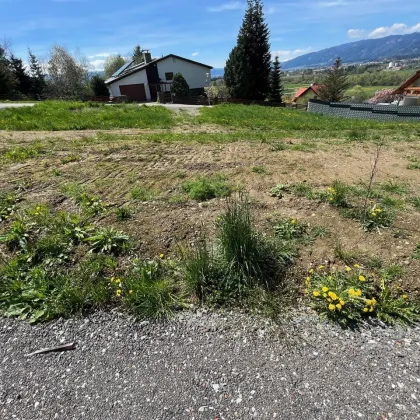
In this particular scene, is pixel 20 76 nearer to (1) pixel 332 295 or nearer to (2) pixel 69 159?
(2) pixel 69 159

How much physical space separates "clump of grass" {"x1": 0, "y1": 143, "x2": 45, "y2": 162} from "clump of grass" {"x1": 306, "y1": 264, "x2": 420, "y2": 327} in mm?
7356

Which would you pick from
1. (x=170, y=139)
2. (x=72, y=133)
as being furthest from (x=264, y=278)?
(x=72, y=133)

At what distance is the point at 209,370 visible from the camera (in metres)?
2.12

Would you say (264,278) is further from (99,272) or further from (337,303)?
(99,272)

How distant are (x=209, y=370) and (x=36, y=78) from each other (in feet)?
174

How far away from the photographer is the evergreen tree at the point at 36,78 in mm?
41497

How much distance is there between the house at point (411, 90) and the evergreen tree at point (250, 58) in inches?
641

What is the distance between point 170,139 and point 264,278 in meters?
7.54

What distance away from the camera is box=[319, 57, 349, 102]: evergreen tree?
38.9 meters

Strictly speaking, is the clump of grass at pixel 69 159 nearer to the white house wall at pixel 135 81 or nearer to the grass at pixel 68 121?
the grass at pixel 68 121

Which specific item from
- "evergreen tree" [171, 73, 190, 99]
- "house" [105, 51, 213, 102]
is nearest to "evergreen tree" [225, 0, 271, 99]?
"evergreen tree" [171, 73, 190, 99]

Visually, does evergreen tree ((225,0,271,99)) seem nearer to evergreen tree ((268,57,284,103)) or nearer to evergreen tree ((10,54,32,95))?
evergreen tree ((268,57,284,103))

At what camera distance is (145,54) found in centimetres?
3962

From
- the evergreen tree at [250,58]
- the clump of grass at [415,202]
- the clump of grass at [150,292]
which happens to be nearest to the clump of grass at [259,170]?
the clump of grass at [415,202]
